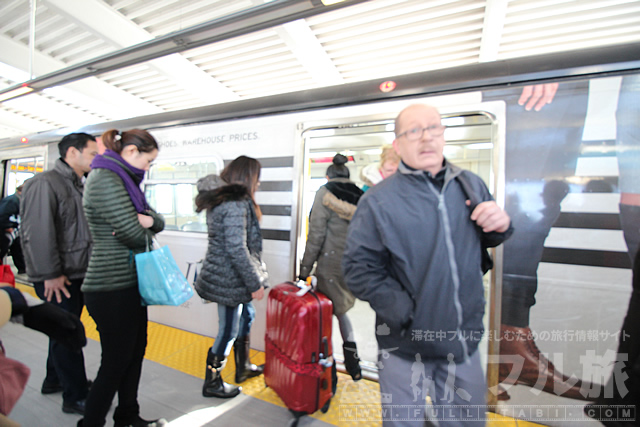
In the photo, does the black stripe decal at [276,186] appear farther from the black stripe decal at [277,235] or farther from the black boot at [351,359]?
the black boot at [351,359]

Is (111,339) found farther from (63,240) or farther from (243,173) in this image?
(243,173)

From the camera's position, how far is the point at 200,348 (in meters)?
3.16

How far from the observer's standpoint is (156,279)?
170 cm

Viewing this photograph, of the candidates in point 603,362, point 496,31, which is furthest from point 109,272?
point 496,31

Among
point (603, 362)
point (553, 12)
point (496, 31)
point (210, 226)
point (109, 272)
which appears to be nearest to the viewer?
point (109, 272)

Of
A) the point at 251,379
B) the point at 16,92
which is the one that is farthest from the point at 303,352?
the point at 16,92

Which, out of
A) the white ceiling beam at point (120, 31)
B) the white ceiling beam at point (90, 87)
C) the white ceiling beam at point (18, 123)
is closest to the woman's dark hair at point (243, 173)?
the white ceiling beam at point (120, 31)

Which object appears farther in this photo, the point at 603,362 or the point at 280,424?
the point at 280,424

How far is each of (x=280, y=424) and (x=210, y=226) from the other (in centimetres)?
144

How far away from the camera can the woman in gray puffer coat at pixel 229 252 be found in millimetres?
2070

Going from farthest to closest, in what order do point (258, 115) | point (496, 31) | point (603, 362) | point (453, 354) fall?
1. point (496, 31)
2. point (258, 115)
3. point (603, 362)
4. point (453, 354)

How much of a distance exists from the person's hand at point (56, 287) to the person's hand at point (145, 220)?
2.86 ft

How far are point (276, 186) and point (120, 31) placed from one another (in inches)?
146

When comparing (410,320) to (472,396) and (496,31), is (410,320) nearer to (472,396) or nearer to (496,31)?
(472,396)
